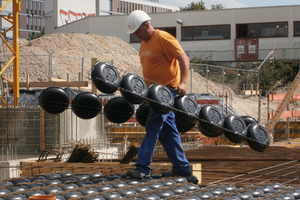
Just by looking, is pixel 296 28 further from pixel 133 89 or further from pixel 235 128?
pixel 133 89

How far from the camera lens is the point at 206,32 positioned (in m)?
36.8

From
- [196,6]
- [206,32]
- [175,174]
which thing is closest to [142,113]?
[175,174]

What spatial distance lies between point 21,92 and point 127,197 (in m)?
18.0

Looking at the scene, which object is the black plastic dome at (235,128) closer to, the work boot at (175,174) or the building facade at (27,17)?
the work boot at (175,174)

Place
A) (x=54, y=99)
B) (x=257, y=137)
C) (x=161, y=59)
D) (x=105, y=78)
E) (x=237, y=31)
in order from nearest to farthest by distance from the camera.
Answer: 1. (x=105, y=78)
2. (x=161, y=59)
3. (x=257, y=137)
4. (x=54, y=99)
5. (x=237, y=31)

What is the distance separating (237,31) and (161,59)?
32.3m

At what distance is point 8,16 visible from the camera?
14609mm

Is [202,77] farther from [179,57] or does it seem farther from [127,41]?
[179,57]

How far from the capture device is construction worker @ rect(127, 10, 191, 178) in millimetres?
4570

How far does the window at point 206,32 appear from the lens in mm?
36281

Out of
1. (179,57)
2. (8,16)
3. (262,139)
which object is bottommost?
(262,139)

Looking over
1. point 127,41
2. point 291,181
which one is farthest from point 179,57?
point 127,41

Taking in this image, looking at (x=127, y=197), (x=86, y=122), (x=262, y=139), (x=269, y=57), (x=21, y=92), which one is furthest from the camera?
(x=269, y=57)

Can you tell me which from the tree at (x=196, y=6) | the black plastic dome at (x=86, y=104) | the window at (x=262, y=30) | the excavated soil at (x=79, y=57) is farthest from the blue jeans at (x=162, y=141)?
the tree at (x=196, y=6)
